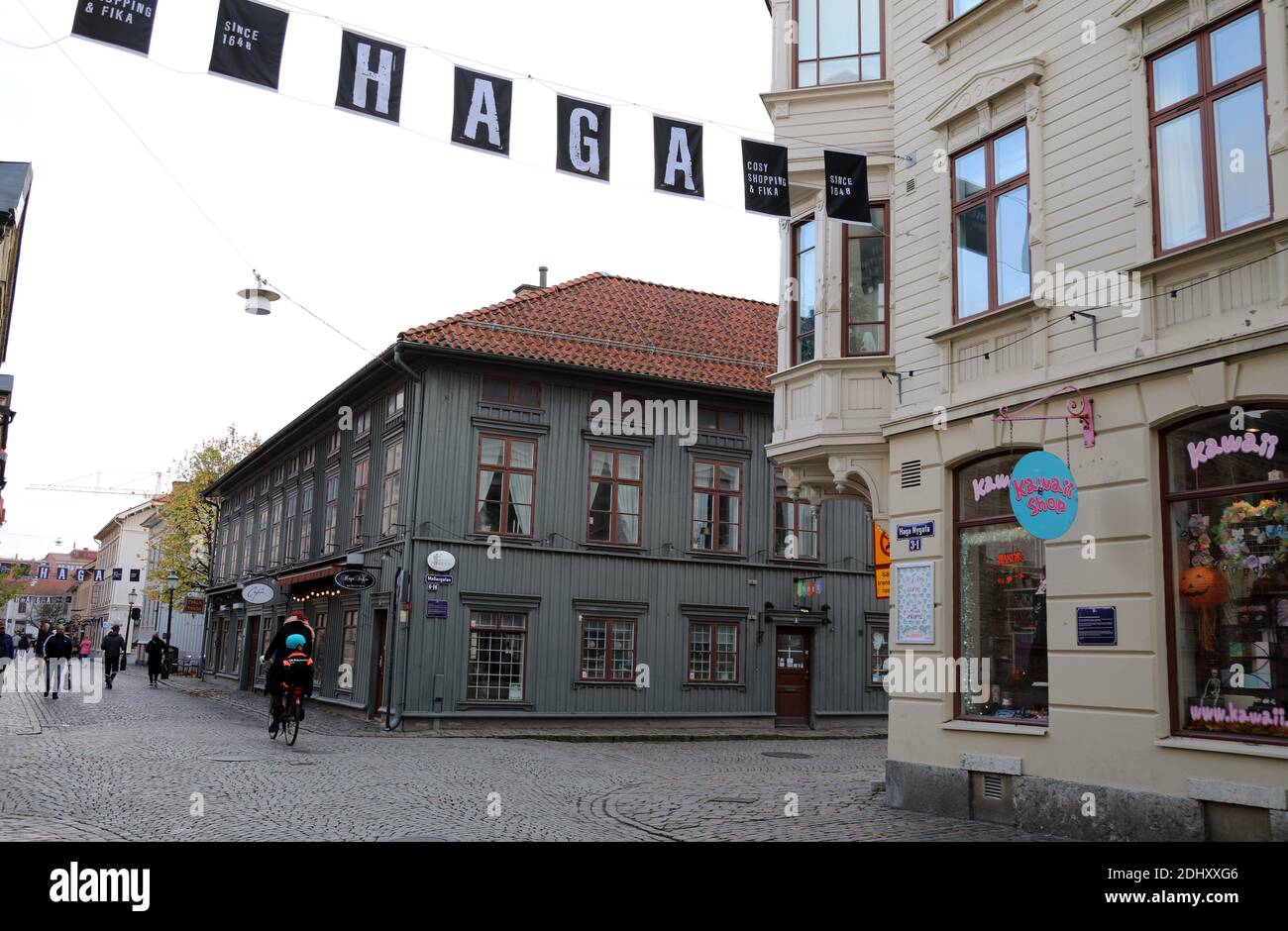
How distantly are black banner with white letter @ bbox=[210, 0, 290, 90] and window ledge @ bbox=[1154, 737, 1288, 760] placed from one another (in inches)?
360

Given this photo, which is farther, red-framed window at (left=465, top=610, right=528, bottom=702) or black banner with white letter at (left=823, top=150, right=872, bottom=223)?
red-framed window at (left=465, top=610, right=528, bottom=702)

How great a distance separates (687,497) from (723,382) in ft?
9.12

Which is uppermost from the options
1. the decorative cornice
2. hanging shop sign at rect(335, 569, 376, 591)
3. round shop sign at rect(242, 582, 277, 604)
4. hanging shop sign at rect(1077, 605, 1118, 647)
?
the decorative cornice

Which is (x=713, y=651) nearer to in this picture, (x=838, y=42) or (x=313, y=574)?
(x=313, y=574)

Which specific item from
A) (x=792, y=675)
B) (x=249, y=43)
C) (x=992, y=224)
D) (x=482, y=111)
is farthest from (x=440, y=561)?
(x=249, y=43)

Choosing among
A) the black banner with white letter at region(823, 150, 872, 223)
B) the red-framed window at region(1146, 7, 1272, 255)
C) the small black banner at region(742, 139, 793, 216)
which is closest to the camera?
the red-framed window at region(1146, 7, 1272, 255)

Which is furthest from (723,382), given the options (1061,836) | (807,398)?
(1061,836)

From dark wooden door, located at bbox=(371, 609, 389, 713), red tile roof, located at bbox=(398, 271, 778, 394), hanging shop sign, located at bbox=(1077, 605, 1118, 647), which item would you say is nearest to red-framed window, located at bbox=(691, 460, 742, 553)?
red tile roof, located at bbox=(398, 271, 778, 394)

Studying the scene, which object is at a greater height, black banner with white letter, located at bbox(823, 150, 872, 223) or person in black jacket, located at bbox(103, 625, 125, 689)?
black banner with white letter, located at bbox(823, 150, 872, 223)

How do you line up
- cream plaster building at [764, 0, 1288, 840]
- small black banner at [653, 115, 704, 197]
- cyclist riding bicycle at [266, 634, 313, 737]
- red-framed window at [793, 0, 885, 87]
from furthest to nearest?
1. cyclist riding bicycle at [266, 634, 313, 737]
2. red-framed window at [793, 0, 885, 87]
3. small black banner at [653, 115, 704, 197]
4. cream plaster building at [764, 0, 1288, 840]

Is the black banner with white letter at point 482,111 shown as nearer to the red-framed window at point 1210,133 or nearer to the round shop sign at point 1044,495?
the round shop sign at point 1044,495

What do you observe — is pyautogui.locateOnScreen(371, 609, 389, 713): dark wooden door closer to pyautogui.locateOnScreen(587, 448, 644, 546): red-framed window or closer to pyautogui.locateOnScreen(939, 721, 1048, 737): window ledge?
pyautogui.locateOnScreen(587, 448, 644, 546): red-framed window

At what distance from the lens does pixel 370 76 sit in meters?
9.82

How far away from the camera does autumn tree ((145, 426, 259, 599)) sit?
174ft
